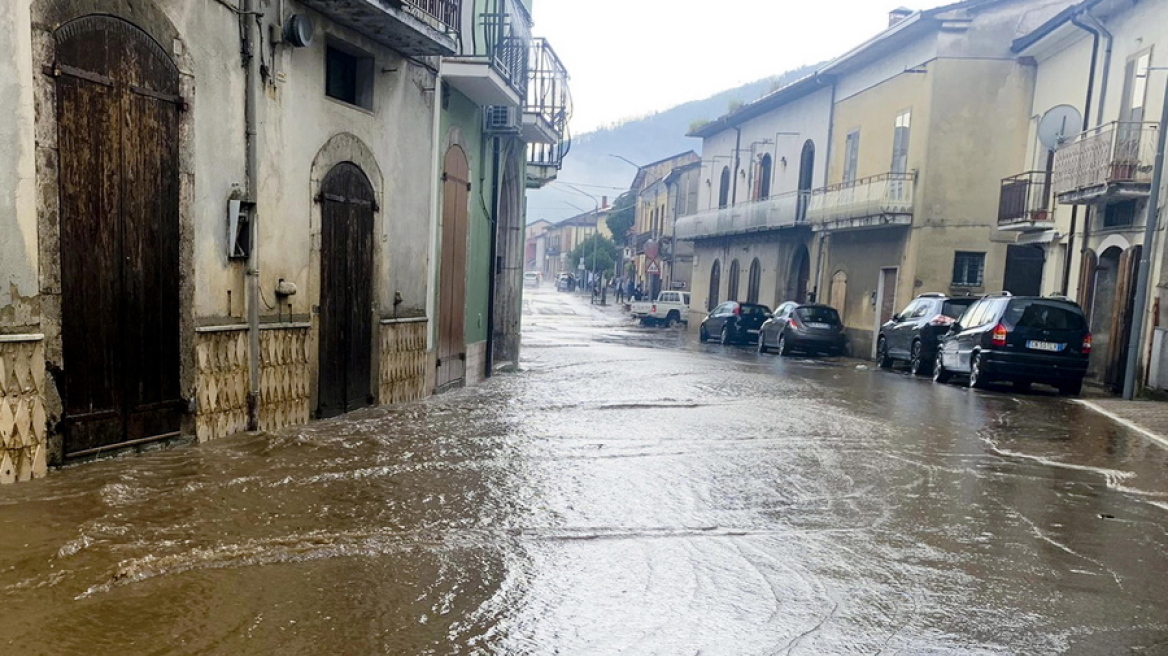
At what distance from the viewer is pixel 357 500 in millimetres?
5949

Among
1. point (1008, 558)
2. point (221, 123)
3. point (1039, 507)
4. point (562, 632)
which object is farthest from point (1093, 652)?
point (221, 123)

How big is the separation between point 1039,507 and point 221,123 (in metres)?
7.36

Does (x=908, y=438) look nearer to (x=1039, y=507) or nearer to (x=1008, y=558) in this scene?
(x=1039, y=507)

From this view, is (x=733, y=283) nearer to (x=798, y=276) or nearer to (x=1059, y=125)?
(x=798, y=276)

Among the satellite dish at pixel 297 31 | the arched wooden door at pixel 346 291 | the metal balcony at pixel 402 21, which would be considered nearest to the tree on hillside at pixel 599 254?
the metal balcony at pixel 402 21

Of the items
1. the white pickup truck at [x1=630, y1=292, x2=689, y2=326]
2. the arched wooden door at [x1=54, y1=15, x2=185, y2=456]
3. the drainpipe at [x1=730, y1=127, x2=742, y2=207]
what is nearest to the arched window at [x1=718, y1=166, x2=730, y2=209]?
the drainpipe at [x1=730, y1=127, x2=742, y2=207]

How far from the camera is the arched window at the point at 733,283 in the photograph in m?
36.4

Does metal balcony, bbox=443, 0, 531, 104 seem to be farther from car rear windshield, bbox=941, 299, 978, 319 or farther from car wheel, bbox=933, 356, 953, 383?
car rear windshield, bbox=941, 299, 978, 319

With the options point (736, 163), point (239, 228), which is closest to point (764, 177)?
point (736, 163)

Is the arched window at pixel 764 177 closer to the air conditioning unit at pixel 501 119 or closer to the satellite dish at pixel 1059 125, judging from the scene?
the satellite dish at pixel 1059 125

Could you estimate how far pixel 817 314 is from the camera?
76.8ft

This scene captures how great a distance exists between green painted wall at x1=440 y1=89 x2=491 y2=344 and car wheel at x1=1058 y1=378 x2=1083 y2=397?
9.66 m

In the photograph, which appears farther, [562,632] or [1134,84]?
[1134,84]

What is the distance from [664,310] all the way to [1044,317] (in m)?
26.8
